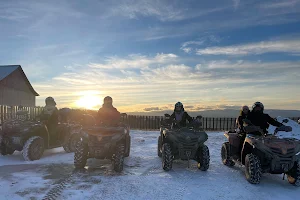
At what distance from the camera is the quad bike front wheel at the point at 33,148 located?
8.56 meters

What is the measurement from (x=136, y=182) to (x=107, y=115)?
10.1ft

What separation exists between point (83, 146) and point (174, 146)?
2603 millimetres

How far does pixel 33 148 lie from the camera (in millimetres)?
8734

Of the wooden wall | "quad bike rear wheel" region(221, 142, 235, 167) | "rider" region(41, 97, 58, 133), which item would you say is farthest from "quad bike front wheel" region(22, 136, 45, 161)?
the wooden wall

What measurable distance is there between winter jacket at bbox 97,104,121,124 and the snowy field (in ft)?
4.56

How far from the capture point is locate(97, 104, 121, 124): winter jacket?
8.77 metres

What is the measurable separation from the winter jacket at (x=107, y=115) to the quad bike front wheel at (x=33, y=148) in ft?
7.25

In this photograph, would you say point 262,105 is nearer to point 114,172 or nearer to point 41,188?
point 114,172

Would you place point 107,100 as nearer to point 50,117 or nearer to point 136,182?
point 50,117

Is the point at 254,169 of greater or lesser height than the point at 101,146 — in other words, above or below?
below

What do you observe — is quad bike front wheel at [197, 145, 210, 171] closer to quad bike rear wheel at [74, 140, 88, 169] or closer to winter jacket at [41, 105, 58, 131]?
quad bike rear wheel at [74, 140, 88, 169]

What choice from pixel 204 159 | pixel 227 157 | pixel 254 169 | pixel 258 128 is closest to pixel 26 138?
pixel 204 159

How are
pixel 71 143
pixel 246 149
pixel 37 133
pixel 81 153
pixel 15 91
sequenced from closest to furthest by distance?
1. pixel 246 149
2. pixel 81 153
3. pixel 37 133
4. pixel 71 143
5. pixel 15 91

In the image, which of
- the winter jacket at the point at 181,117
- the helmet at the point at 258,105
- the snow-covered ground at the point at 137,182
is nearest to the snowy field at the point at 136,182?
the snow-covered ground at the point at 137,182
